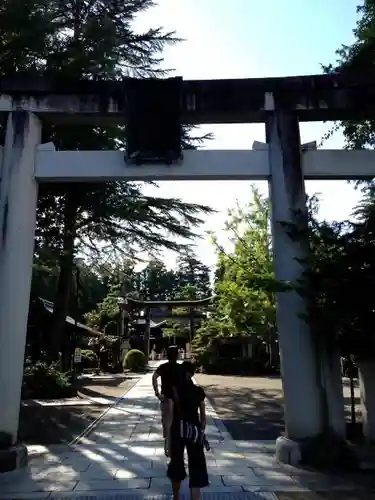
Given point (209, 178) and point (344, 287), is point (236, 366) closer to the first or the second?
point (209, 178)

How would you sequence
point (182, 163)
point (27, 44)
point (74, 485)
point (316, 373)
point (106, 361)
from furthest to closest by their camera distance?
1. point (106, 361)
2. point (27, 44)
3. point (182, 163)
4. point (316, 373)
5. point (74, 485)

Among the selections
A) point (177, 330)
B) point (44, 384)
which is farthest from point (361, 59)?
point (177, 330)

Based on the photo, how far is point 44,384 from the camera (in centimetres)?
1466

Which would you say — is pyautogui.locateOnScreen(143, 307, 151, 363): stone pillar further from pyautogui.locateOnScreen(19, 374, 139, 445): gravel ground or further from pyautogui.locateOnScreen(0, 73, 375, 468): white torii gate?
pyautogui.locateOnScreen(0, 73, 375, 468): white torii gate

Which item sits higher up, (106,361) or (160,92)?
(160,92)

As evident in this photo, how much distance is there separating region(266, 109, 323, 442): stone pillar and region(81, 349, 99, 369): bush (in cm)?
2276

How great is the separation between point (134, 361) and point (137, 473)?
22.8m

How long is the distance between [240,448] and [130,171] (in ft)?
14.4

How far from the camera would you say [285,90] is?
6.74 m

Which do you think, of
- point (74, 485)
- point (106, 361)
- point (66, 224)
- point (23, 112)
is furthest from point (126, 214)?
point (106, 361)

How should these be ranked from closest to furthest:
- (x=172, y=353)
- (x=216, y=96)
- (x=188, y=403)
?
(x=188, y=403), (x=172, y=353), (x=216, y=96)

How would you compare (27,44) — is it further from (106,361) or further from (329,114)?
(106,361)

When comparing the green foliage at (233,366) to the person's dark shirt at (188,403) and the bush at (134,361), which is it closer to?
the bush at (134,361)

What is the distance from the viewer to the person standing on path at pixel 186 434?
4.12m
